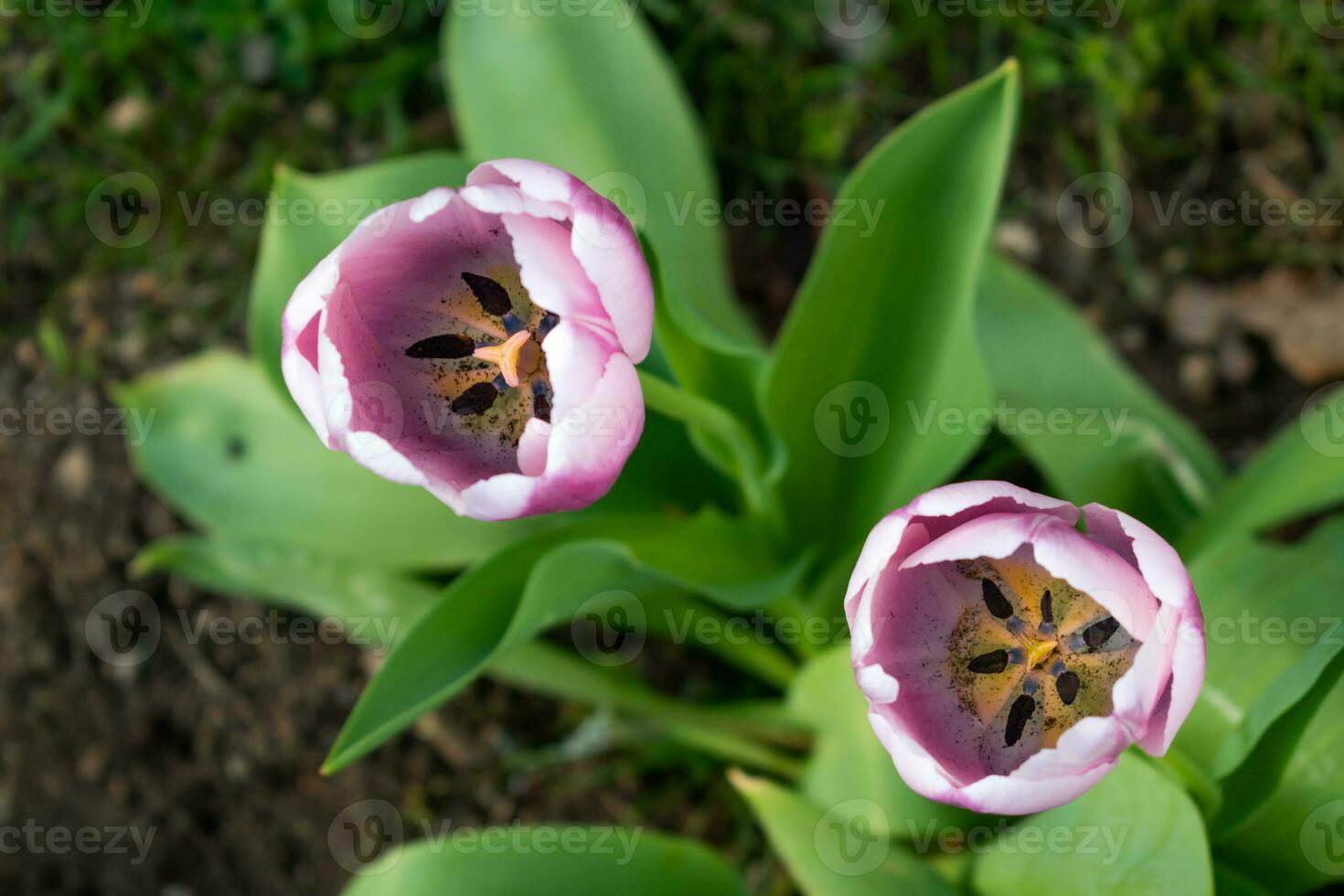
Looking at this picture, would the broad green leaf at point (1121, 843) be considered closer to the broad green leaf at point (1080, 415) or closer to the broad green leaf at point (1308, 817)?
the broad green leaf at point (1308, 817)

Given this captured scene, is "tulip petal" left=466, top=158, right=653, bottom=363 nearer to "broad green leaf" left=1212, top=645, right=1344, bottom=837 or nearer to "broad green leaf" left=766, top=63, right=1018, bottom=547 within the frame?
"broad green leaf" left=766, top=63, right=1018, bottom=547

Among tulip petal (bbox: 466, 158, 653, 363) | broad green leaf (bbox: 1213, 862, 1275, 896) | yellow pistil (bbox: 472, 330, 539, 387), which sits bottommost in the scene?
broad green leaf (bbox: 1213, 862, 1275, 896)

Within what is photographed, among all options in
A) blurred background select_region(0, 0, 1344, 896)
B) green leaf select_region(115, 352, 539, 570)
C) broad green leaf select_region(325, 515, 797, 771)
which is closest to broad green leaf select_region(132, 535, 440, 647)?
green leaf select_region(115, 352, 539, 570)

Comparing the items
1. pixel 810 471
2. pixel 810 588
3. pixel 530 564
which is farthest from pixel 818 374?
pixel 530 564

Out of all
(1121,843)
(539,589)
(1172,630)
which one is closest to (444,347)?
(539,589)

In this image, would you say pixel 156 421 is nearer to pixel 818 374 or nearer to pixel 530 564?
pixel 530 564

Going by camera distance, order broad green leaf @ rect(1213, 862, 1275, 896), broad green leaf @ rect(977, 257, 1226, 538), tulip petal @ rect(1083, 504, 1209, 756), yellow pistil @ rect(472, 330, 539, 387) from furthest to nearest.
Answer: broad green leaf @ rect(977, 257, 1226, 538), broad green leaf @ rect(1213, 862, 1275, 896), yellow pistil @ rect(472, 330, 539, 387), tulip petal @ rect(1083, 504, 1209, 756)

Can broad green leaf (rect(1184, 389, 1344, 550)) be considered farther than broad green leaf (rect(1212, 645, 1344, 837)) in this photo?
Yes
